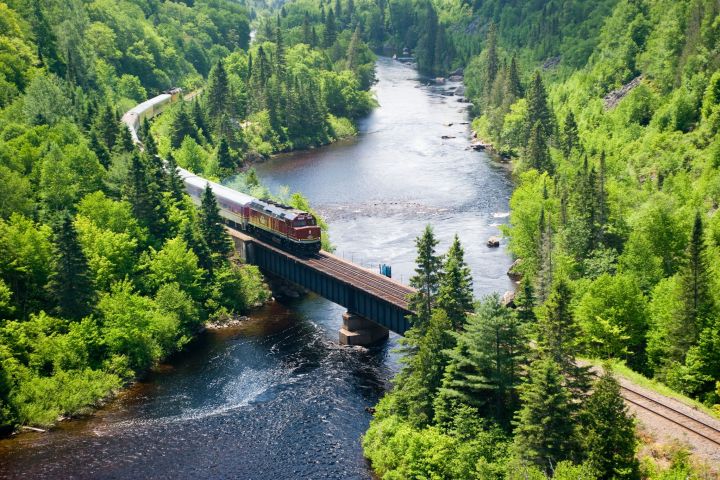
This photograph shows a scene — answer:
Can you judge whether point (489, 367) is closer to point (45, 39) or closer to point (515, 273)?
point (515, 273)

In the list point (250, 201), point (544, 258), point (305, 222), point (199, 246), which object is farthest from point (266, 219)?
point (544, 258)

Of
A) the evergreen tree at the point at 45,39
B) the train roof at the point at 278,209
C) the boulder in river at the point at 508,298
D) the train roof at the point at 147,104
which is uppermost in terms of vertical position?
the evergreen tree at the point at 45,39

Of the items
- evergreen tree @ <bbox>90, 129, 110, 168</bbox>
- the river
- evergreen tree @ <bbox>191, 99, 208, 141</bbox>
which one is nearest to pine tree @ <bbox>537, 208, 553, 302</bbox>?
the river

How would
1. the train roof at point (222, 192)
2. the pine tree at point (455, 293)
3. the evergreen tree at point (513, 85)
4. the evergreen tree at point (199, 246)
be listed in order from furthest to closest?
the evergreen tree at point (513, 85) < the train roof at point (222, 192) < the evergreen tree at point (199, 246) < the pine tree at point (455, 293)

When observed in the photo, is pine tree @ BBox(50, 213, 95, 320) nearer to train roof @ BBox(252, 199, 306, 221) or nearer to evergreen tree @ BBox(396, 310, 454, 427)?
train roof @ BBox(252, 199, 306, 221)

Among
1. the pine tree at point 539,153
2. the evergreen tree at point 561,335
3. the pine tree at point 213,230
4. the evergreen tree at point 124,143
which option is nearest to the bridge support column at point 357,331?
the pine tree at point 213,230

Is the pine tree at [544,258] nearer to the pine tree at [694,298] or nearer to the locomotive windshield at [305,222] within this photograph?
the pine tree at [694,298]

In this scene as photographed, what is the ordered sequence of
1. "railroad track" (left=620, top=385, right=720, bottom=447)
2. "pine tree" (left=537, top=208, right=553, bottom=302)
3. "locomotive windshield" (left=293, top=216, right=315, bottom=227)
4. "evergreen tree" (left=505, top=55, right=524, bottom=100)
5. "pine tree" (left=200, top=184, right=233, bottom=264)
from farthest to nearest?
"evergreen tree" (left=505, top=55, right=524, bottom=100)
"pine tree" (left=200, top=184, right=233, bottom=264)
"locomotive windshield" (left=293, top=216, right=315, bottom=227)
"pine tree" (left=537, top=208, right=553, bottom=302)
"railroad track" (left=620, top=385, right=720, bottom=447)
